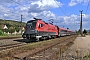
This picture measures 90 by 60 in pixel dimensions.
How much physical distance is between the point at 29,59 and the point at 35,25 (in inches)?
674

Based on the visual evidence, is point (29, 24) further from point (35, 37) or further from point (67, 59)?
point (67, 59)

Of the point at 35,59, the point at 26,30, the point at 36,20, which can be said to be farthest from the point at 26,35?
the point at 35,59

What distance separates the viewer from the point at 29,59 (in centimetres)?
1009

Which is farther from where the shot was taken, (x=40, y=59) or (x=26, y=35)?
(x=26, y=35)

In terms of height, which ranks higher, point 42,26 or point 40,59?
point 42,26

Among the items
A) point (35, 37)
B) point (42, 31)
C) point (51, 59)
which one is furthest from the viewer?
point (42, 31)

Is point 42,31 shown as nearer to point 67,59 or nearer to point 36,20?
point 36,20

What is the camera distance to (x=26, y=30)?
27578 millimetres

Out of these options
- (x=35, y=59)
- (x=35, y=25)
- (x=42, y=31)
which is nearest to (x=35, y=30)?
(x=35, y=25)

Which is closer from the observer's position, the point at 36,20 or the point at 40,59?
the point at 40,59

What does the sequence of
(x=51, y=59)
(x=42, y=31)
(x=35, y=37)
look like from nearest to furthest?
1. (x=51, y=59)
2. (x=35, y=37)
3. (x=42, y=31)

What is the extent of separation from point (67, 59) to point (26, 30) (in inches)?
693

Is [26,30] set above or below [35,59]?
above

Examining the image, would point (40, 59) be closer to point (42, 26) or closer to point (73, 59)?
point (73, 59)
